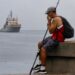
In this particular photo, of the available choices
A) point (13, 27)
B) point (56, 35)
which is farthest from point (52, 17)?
point (13, 27)

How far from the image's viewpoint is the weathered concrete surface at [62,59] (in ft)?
34.6

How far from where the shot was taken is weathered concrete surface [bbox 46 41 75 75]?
1053cm

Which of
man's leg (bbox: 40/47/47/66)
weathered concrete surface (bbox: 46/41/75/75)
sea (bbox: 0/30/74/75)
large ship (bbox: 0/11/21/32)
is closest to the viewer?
man's leg (bbox: 40/47/47/66)

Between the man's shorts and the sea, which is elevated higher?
the man's shorts

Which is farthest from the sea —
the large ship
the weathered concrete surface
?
the large ship

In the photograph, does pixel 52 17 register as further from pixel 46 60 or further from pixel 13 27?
pixel 13 27

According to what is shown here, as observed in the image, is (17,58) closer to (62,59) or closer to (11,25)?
(62,59)

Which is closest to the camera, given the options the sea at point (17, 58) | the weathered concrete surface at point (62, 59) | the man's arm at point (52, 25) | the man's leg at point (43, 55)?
the man's arm at point (52, 25)

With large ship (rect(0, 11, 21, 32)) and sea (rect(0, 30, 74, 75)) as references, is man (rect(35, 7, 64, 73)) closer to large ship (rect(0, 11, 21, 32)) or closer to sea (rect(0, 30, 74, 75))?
sea (rect(0, 30, 74, 75))

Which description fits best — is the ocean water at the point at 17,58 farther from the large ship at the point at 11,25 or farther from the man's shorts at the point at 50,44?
the large ship at the point at 11,25

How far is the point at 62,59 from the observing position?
10734mm

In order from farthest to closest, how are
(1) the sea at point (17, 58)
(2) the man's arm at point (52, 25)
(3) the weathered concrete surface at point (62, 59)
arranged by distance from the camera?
(1) the sea at point (17, 58)
(3) the weathered concrete surface at point (62, 59)
(2) the man's arm at point (52, 25)

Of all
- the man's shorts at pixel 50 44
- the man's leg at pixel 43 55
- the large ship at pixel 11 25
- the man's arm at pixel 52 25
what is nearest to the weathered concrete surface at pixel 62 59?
the man's shorts at pixel 50 44

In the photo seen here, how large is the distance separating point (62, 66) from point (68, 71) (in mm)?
168
